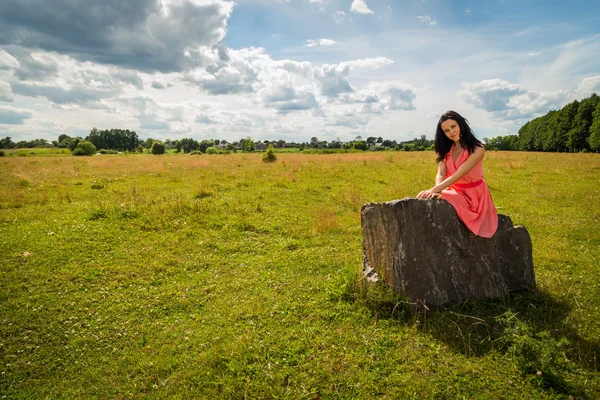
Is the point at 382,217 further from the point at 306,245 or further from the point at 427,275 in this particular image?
the point at 306,245

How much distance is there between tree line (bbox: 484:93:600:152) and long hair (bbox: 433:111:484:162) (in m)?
56.6

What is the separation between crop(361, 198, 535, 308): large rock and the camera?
5453 millimetres

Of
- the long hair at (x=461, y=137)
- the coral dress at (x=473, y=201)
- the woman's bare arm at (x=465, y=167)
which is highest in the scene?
the long hair at (x=461, y=137)

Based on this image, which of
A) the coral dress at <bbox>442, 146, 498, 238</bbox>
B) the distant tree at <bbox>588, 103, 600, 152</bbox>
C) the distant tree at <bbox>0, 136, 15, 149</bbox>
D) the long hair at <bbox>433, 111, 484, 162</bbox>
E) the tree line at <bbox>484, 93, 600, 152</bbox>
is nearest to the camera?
the coral dress at <bbox>442, 146, 498, 238</bbox>

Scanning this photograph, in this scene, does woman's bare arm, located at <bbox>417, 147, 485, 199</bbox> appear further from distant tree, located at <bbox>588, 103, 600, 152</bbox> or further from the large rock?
distant tree, located at <bbox>588, 103, 600, 152</bbox>

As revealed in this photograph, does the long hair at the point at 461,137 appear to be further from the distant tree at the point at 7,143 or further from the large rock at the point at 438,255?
the distant tree at the point at 7,143

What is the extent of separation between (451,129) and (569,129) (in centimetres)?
7753

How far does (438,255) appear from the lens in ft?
18.2

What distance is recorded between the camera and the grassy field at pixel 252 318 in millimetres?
4109

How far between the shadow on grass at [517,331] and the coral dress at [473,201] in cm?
138

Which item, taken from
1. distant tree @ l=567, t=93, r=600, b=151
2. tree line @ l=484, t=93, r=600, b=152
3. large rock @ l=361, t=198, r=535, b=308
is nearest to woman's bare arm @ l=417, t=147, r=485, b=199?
large rock @ l=361, t=198, r=535, b=308

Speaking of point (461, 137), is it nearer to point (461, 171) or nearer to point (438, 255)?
point (461, 171)

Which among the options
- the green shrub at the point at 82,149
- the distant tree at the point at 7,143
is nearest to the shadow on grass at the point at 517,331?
the green shrub at the point at 82,149

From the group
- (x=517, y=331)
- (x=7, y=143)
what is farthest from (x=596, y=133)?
(x=7, y=143)
